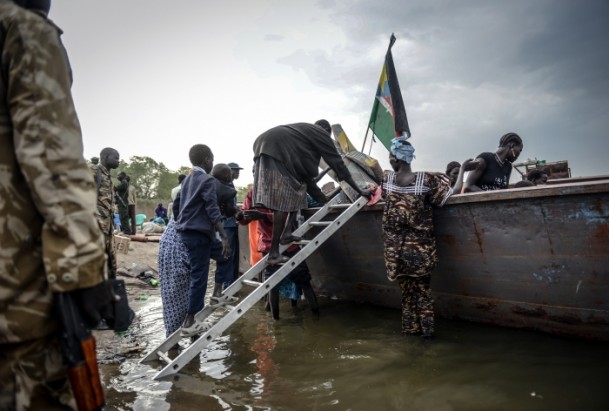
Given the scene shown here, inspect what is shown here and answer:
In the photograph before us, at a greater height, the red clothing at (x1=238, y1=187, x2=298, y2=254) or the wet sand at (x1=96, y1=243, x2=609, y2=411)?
the red clothing at (x1=238, y1=187, x2=298, y2=254)

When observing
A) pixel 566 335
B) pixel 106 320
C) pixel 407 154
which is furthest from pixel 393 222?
pixel 106 320

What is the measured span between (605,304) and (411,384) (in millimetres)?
1556

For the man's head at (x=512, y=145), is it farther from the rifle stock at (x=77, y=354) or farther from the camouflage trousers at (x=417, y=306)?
the rifle stock at (x=77, y=354)

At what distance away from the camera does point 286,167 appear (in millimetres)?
3795

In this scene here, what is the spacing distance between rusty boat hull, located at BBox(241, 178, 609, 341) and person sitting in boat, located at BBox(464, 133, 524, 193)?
3.35 feet

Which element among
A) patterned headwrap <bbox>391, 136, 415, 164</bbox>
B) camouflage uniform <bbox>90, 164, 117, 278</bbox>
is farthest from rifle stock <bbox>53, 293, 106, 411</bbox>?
camouflage uniform <bbox>90, 164, 117, 278</bbox>

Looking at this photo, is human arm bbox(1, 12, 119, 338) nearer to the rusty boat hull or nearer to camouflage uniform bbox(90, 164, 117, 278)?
the rusty boat hull

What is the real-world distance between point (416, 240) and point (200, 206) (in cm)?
197

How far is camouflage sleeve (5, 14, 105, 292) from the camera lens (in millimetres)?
1143

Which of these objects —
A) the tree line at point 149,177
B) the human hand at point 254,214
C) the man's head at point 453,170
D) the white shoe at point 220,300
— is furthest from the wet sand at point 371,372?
the tree line at point 149,177

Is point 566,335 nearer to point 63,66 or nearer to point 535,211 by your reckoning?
point 535,211

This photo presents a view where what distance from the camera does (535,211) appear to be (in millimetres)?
3010

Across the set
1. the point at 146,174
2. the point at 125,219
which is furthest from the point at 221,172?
the point at 146,174

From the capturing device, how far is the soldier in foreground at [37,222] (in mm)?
1144
